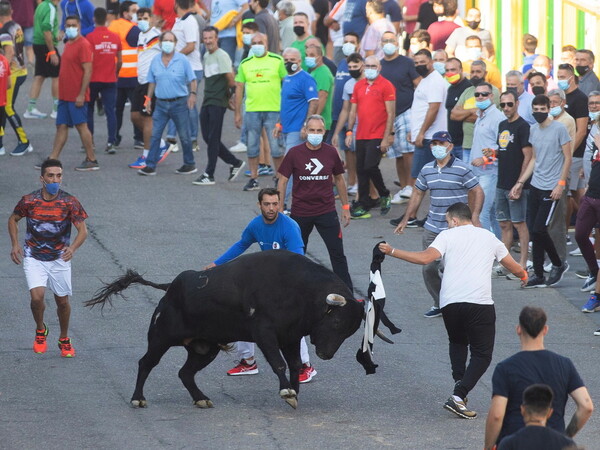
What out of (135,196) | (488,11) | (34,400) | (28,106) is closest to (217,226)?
(135,196)

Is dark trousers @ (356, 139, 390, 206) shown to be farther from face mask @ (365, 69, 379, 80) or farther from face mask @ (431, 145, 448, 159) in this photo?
face mask @ (431, 145, 448, 159)

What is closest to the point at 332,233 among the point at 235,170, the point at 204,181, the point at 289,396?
the point at 289,396

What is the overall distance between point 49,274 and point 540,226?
538cm

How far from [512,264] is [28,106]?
52.5ft

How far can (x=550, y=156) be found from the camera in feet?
43.2

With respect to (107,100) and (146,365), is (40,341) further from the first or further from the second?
(107,100)

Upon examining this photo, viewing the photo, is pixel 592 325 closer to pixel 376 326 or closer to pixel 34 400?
pixel 376 326

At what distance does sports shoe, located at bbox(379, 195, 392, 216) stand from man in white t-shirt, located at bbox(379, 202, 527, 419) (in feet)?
23.7

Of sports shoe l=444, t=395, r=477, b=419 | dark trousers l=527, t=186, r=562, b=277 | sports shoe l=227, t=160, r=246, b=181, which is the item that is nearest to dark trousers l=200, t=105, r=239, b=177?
sports shoe l=227, t=160, r=246, b=181

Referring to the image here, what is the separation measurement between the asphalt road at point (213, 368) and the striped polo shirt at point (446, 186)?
3.45 ft

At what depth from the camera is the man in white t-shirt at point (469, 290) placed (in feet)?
29.7

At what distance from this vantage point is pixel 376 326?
9.21m

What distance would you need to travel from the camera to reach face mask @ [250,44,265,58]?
17.1 metres

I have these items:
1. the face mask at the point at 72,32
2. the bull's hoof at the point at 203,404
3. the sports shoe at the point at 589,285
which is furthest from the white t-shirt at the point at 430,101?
the bull's hoof at the point at 203,404
